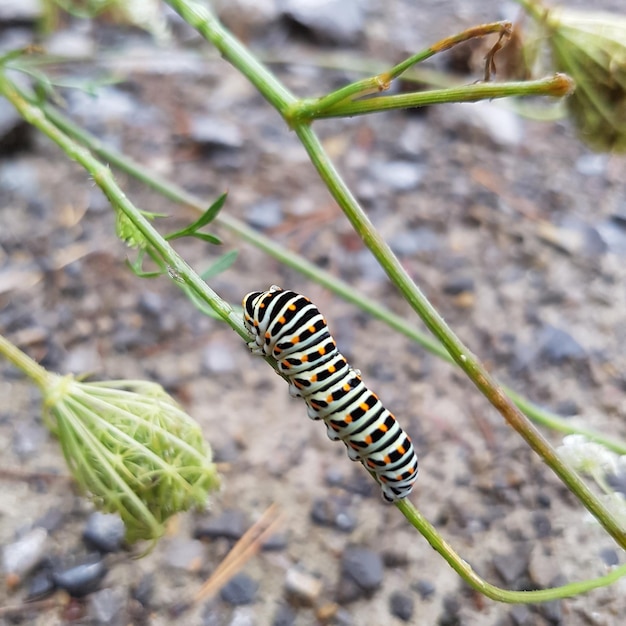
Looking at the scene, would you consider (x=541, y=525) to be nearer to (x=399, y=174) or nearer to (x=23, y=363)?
(x=23, y=363)

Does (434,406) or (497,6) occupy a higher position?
(497,6)

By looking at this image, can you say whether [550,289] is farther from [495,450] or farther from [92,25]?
[92,25]

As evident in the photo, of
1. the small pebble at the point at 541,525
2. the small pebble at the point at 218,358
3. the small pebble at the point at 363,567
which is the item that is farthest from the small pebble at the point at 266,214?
the small pebble at the point at 541,525

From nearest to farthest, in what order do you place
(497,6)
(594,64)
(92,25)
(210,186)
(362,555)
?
(362,555), (594,64), (210,186), (92,25), (497,6)

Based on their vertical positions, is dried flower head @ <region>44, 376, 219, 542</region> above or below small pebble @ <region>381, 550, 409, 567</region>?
above

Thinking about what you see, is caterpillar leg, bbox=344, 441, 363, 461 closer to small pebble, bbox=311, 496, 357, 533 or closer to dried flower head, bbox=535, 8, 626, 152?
small pebble, bbox=311, 496, 357, 533

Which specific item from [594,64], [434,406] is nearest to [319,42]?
[594,64]

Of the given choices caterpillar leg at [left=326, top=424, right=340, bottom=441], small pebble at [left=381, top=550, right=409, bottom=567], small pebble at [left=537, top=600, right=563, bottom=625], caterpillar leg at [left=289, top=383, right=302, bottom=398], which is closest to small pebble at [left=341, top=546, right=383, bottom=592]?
small pebble at [left=381, top=550, right=409, bottom=567]

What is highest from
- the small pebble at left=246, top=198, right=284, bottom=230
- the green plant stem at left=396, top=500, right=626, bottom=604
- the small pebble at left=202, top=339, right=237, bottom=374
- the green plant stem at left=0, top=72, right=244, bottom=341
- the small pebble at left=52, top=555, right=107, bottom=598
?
the green plant stem at left=0, top=72, right=244, bottom=341
